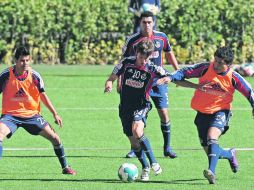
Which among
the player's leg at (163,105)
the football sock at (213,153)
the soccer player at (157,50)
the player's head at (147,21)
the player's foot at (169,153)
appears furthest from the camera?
the player's leg at (163,105)

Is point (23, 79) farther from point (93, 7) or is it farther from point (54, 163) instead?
point (93, 7)

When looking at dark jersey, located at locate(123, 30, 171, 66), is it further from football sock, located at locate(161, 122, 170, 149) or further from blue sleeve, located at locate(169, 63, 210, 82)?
blue sleeve, located at locate(169, 63, 210, 82)

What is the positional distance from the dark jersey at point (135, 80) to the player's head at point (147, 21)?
135 cm

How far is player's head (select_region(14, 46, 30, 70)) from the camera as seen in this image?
1256 cm

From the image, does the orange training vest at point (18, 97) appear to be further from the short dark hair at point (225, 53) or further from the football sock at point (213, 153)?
the short dark hair at point (225, 53)

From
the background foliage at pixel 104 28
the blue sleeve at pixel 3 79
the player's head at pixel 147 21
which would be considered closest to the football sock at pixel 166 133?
the player's head at pixel 147 21

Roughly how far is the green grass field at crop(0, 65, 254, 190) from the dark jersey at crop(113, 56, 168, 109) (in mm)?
982

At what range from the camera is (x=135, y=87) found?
41.8 ft

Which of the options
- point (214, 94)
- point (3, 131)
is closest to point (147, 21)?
point (214, 94)

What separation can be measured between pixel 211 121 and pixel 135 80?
108 centimetres

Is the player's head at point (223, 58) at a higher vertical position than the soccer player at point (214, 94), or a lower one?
higher

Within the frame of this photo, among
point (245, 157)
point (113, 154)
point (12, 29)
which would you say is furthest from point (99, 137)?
point (12, 29)

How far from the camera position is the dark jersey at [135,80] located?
1268cm

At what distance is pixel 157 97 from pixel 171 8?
18892 mm
